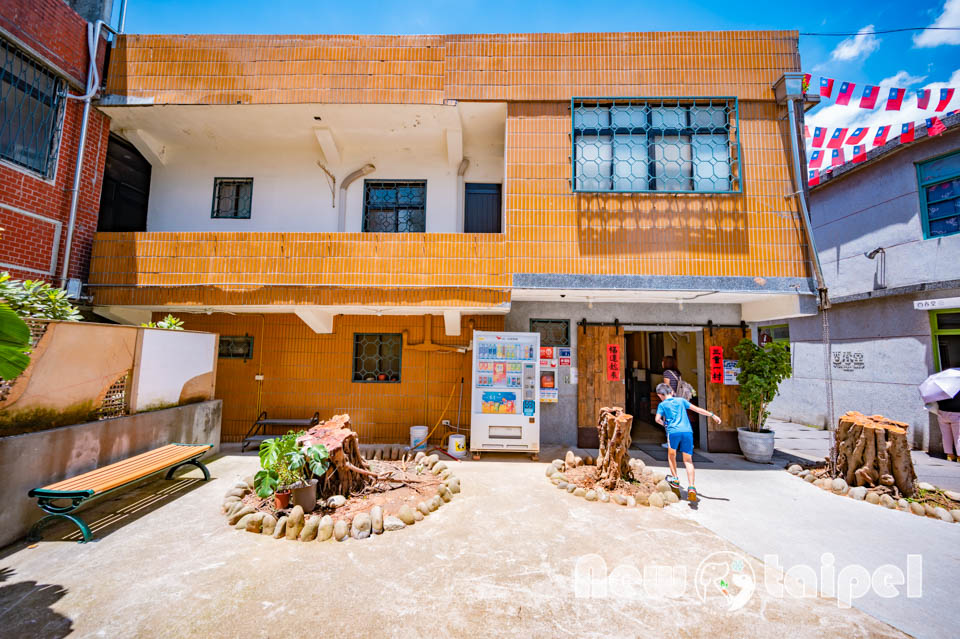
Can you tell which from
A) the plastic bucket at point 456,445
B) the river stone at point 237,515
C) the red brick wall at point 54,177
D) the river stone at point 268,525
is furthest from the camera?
the plastic bucket at point 456,445

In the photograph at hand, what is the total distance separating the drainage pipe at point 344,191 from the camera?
8523 millimetres

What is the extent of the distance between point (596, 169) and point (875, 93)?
17.7ft

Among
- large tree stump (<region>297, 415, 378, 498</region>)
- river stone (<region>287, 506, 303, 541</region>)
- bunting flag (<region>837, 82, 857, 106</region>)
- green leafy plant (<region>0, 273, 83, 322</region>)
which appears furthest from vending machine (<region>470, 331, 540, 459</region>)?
bunting flag (<region>837, 82, 857, 106</region>)

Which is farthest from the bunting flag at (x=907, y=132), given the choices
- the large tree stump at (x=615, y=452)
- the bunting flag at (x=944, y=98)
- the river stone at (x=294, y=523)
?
the river stone at (x=294, y=523)

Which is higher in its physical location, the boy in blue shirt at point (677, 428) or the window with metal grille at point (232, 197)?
the window with metal grille at point (232, 197)

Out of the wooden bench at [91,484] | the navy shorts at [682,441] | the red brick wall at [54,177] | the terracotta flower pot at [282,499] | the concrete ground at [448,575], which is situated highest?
the red brick wall at [54,177]

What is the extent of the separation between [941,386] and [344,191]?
13054 millimetres

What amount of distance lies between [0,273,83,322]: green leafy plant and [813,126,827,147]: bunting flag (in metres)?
13.8

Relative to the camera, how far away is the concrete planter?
7.38 m

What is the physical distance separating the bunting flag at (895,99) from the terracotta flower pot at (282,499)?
12100 millimetres

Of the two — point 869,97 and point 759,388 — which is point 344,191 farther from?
point 869,97

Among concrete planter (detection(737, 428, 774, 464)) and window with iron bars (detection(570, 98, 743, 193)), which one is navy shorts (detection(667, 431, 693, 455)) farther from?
window with iron bars (detection(570, 98, 743, 193))

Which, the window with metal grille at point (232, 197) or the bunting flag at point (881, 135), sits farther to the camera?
the window with metal grille at point (232, 197)

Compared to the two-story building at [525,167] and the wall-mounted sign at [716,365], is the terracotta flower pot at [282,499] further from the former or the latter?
the wall-mounted sign at [716,365]
